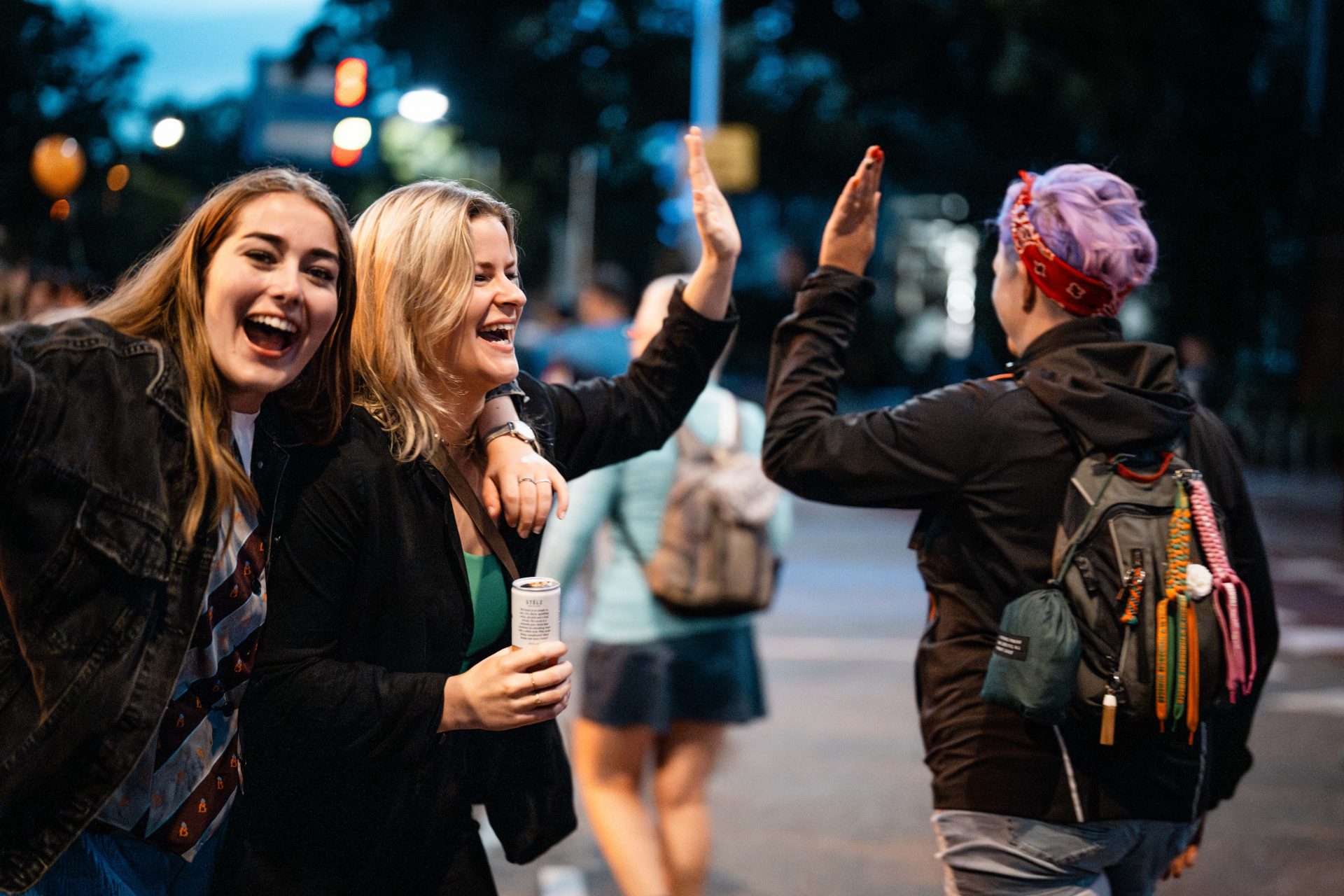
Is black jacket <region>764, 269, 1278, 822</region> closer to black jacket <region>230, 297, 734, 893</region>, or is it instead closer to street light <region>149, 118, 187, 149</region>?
black jacket <region>230, 297, 734, 893</region>

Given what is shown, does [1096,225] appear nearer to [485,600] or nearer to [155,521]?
[485,600]

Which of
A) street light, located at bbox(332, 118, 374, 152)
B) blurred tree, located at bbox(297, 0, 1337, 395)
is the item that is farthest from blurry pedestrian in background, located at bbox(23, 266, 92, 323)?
blurred tree, located at bbox(297, 0, 1337, 395)

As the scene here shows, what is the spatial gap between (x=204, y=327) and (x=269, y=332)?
0.10 metres

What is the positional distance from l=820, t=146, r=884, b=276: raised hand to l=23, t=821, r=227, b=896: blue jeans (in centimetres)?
173

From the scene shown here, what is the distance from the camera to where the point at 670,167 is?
22.5 metres

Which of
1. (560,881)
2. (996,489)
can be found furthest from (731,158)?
(996,489)

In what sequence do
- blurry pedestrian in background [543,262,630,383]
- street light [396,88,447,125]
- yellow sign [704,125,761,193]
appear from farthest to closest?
yellow sign [704,125,761,193] → street light [396,88,447,125] → blurry pedestrian in background [543,262,630,383]

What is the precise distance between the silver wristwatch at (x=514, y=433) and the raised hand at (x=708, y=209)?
27.0 inches

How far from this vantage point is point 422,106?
10.2 metres

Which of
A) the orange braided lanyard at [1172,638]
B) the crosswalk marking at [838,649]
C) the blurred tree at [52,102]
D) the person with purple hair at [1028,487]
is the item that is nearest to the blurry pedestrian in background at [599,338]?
the crosswalk marking at [838,649]

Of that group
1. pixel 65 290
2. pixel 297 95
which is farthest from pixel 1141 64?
pixel 65 290

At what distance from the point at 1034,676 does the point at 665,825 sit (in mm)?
2049

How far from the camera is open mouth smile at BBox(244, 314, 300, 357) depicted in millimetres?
2031

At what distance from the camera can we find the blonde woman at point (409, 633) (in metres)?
2.14
